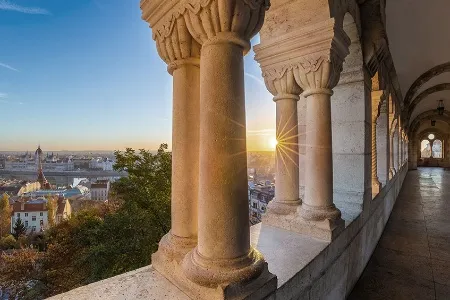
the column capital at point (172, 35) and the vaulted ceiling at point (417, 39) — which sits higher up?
the vaulted ceiling at point (417, 39)

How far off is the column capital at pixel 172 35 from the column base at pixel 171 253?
3.56ft

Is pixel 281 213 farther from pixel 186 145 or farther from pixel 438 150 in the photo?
pixel 438 150

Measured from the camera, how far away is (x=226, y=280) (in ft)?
3.91

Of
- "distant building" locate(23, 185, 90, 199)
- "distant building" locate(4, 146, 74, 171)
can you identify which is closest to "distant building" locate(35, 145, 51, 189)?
"distant building" locate(4, 146, 74, 171)

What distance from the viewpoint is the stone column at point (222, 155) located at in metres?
1.22

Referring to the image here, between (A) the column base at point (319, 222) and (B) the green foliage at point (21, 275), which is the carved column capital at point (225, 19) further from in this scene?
(B) the green foliage at point (21, 275)

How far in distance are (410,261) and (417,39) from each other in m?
5.67

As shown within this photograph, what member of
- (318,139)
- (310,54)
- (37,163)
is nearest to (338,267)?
(318,139)

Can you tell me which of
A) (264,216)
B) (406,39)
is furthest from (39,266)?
(406,39)

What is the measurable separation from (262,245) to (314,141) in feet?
3.56

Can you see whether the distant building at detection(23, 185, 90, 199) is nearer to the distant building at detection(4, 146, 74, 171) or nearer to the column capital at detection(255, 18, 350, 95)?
the distant building at detection(4, 146, 74, 171)

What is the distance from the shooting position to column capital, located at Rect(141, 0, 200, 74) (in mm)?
1445

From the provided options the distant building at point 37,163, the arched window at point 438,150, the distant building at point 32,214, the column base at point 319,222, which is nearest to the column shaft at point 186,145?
the column base at point 319,222

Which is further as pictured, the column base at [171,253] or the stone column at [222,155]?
the column base at [171,253]
